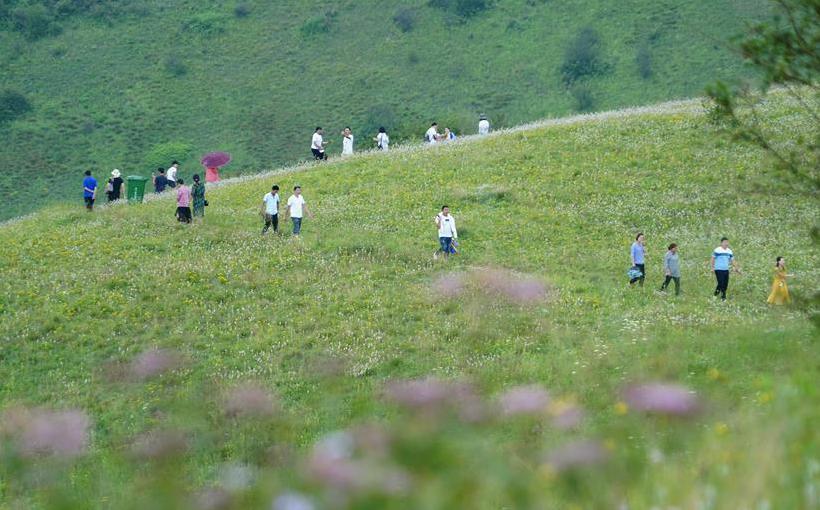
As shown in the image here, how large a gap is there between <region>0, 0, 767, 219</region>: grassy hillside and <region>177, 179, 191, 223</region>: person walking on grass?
37.3 metres

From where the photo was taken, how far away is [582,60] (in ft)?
268

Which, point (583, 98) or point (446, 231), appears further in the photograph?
point (583, 98)

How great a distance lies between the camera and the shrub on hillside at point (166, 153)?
73.1m

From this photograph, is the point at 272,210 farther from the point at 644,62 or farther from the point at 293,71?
the point at 293,71

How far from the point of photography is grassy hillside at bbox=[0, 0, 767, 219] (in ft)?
251

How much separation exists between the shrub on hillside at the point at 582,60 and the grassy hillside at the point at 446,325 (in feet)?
121

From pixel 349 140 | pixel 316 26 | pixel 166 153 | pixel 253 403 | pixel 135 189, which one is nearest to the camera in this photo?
pixel 253 403

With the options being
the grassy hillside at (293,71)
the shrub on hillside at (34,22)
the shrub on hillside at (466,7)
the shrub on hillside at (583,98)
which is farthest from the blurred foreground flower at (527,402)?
the shrub on hillside at (34,22)

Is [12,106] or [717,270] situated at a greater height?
[12,106]

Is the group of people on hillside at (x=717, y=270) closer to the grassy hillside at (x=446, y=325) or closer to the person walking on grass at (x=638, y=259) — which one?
the person walking on grass at (x=638, y=259)

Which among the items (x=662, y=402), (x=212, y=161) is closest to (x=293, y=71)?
(x=212, y=161)

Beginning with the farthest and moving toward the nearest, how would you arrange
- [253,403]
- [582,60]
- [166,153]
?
[582,60] → [166,153] → [253,403]

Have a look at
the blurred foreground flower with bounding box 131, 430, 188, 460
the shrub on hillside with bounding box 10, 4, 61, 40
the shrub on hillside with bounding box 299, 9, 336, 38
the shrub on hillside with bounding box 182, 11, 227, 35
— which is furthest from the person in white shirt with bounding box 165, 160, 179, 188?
the shrub on hillside with bounding box 10, 4, 61, 40

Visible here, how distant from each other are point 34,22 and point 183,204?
6590 cm
